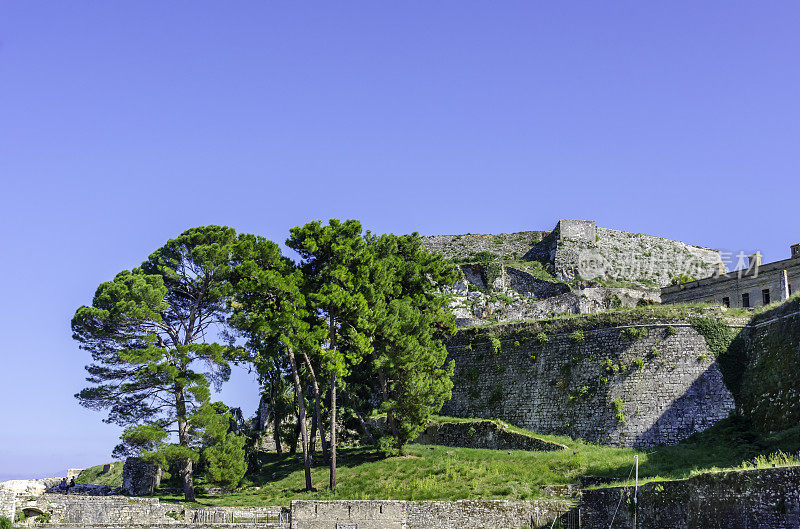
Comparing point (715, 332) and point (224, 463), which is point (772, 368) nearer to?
point (715, 332)

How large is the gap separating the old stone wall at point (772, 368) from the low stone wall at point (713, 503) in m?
10.0

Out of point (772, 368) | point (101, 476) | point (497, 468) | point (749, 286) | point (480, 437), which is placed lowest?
point (101, 476)

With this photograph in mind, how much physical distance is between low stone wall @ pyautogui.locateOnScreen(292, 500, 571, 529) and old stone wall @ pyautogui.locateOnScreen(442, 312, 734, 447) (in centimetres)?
1022

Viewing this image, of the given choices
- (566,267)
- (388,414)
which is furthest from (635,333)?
(566,267)

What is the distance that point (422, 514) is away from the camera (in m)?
25.4

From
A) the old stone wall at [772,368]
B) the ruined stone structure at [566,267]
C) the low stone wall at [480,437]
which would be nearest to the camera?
the old stone wall at [772,368]

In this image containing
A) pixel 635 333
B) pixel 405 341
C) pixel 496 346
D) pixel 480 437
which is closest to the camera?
pixel 635 333

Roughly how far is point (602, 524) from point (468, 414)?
18.8 meters

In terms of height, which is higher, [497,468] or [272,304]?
[272,304]

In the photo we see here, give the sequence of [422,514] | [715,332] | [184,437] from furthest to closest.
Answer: [184,437] → [715,332] → [422,514]

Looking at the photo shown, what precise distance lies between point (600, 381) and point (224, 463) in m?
17.2

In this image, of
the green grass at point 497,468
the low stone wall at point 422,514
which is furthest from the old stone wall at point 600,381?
the low stone wall at point 422,514

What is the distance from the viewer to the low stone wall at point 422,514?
2464 cm

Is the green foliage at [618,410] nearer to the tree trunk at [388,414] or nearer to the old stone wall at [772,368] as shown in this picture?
the old stone wall at [772,368]
